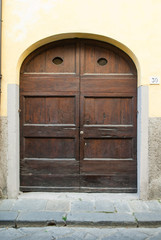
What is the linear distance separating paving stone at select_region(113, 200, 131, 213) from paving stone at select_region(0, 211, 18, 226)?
157cm

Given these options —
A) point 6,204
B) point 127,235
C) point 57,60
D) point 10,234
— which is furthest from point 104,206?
point 57,60

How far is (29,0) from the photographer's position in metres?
3.79

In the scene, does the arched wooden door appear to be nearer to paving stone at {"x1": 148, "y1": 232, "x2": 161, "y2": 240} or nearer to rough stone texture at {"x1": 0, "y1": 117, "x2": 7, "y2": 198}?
rough stone texture at {"x1": 0, "y1": 117, "x2": 7, "y2": 198}

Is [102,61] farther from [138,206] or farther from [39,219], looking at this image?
[39,219]

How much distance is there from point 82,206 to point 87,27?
9.91ft

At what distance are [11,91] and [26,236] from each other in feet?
7.54

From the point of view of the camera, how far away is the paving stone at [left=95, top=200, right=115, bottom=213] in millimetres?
3363

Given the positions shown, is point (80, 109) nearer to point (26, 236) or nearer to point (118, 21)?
point (118, 21)

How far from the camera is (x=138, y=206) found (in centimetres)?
351

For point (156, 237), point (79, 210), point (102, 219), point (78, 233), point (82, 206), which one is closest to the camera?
point (156, 237)

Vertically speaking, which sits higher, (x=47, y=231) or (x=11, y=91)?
(x=11, y=91)

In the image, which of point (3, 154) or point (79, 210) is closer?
point (79, 210)

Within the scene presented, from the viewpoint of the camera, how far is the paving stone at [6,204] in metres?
3.42

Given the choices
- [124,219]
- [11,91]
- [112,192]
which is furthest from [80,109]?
[124,219]
